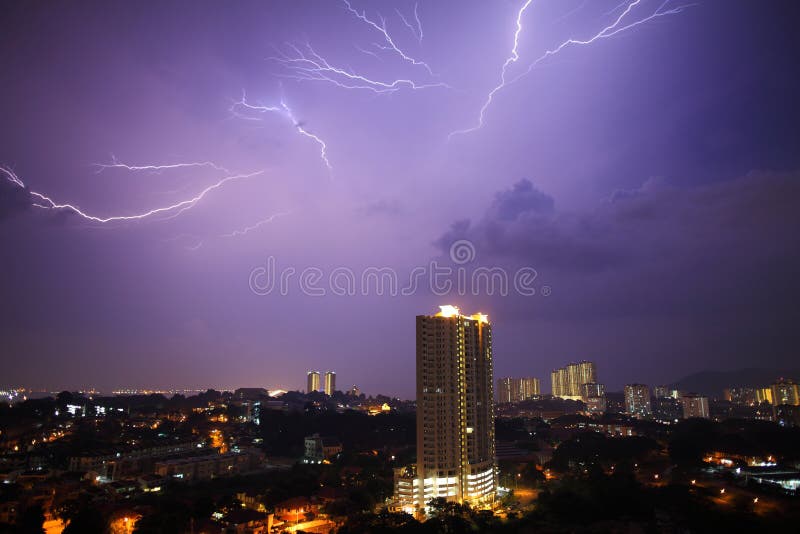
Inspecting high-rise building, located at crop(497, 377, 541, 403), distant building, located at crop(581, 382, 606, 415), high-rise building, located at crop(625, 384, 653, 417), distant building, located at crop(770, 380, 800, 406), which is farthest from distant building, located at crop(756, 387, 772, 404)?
high-rise building, located at crop(497, 377, 541, 403)

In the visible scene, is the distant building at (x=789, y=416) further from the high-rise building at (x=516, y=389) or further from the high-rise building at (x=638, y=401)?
the high-rise building at (x=516, y=389)

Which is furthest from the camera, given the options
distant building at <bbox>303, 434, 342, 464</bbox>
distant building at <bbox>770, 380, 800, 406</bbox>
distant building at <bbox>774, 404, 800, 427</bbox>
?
distant building at <bbox>770, 380, 800, 406</bbox>

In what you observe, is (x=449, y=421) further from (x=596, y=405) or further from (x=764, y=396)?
(x=764, y=396)

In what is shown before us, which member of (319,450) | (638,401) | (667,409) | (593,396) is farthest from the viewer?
(593,396)

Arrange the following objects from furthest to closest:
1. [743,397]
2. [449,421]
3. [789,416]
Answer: [743,397] < [789,416] < [449,421]

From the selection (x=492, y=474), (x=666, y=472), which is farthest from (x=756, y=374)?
(x=492, y=474)

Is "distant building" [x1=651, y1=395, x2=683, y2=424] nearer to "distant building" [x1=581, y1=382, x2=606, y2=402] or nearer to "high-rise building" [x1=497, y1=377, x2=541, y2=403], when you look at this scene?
"distant building" [x1=581, y1=382, x2=606, y2=402]

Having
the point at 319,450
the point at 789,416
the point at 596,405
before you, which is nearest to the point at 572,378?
the point at 596,405
